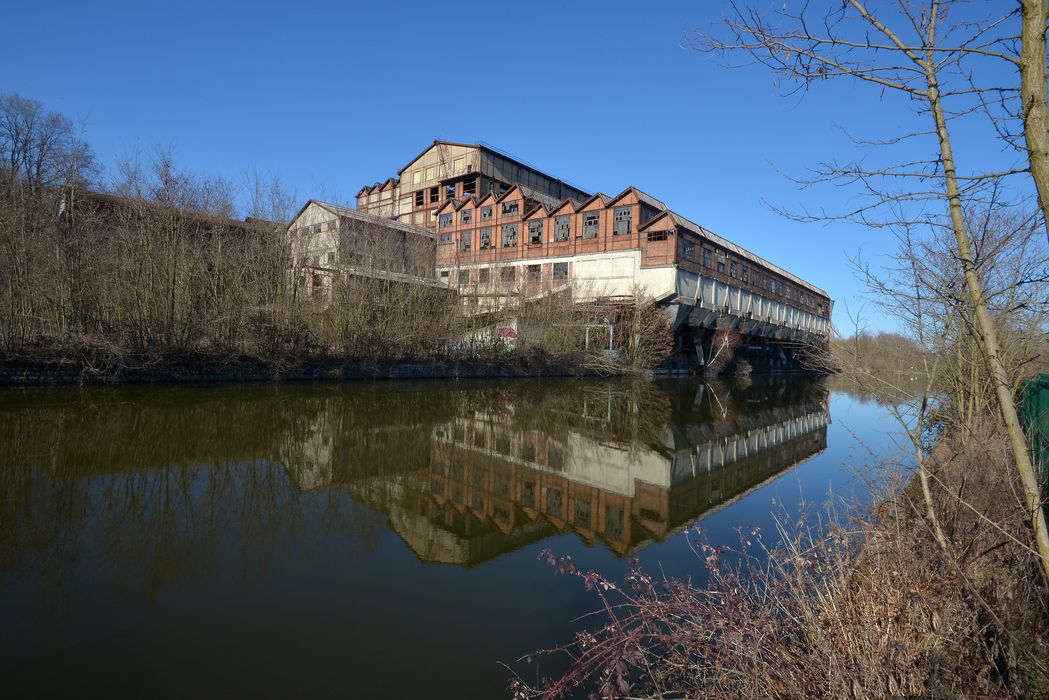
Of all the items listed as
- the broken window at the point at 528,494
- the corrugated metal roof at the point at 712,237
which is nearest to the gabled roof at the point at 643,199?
the corrugated metal roof at the point at 712,237

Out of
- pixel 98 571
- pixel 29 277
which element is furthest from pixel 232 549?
pixel 29 277

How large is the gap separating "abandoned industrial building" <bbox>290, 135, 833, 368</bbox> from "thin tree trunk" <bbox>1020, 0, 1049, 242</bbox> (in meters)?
20.5

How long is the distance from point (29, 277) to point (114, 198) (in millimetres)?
3323

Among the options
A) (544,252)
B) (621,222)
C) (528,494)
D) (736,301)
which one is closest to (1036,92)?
(528,494)

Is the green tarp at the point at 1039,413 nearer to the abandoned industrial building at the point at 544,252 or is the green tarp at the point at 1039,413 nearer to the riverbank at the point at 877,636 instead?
the riverbank at the point at 877,636

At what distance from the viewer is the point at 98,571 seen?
14.6ft

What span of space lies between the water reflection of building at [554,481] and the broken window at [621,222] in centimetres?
2228

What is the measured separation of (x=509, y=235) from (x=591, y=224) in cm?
711

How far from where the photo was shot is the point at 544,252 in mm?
38594

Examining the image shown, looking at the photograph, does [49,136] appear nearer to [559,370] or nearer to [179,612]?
[559,370]

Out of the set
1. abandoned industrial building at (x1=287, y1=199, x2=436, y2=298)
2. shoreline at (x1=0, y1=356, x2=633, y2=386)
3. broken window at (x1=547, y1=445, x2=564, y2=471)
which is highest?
abandoned industrial building at (x1=287, y1=199, x2=436, y2=298)

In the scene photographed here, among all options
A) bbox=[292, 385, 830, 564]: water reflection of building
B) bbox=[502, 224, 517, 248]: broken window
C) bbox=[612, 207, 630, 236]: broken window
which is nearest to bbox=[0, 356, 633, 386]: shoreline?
bbox=[292, 385, 830, 564]: water reflection of building

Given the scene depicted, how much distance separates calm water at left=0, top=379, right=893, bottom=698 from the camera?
11.4 ft

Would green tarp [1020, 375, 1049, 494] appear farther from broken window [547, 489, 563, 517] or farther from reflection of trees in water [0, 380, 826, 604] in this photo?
broken window [547, 489, 563, 517]
